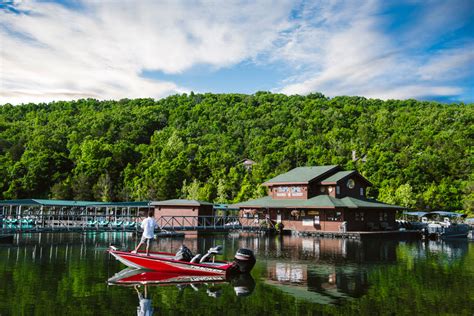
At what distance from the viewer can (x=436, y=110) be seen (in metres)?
86.1

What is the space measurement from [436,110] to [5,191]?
88115 millimetres

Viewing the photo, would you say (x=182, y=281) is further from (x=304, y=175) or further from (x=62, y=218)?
(x=62, y=218)

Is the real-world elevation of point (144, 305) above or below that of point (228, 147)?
below

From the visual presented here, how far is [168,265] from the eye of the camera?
18.4m

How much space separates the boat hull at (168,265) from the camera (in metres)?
18.1

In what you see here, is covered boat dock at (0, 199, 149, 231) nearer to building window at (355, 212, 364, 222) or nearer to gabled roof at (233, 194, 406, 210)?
gabled roof at (233, 194, 406, 210)

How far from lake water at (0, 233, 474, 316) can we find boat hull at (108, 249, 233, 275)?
933 millimetres

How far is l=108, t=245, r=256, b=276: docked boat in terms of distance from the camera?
18.2 metres

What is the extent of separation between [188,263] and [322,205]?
86.7ft

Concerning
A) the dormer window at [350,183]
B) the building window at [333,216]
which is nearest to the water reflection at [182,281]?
the building window at [333,216]

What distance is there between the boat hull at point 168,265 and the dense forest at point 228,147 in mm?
47478

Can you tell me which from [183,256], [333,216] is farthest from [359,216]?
[183,256]

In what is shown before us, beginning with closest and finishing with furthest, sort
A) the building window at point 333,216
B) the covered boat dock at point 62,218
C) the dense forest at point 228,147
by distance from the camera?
the covered boat dock at point 62,218 < the building window at point 333,216 < the dense forest at point 228,147

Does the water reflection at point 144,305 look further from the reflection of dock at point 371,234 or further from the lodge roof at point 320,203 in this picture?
the lodge roof at point 320,203
